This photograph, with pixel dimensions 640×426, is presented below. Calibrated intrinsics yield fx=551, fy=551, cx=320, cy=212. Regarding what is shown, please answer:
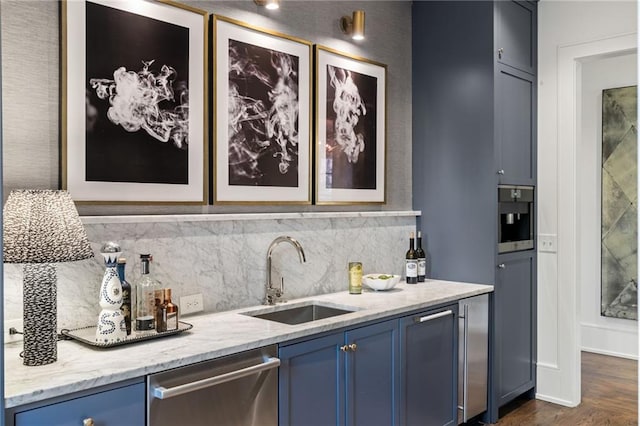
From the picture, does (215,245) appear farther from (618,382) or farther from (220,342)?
(618,382)

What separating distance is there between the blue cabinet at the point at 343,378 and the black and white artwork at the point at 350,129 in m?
1.03

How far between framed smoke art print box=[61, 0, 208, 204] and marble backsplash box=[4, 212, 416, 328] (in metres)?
0.16

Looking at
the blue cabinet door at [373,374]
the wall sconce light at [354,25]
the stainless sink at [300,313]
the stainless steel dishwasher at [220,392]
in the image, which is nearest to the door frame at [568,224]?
the wall sconce light at [354,25]

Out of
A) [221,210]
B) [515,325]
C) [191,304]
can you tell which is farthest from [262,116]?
[515,325]

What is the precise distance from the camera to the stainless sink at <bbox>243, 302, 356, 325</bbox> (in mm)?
2773

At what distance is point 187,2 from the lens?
2512 millimetres

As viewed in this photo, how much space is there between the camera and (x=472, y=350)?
3.25 meters

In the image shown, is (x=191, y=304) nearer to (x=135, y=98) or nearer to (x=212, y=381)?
(x=212, y=381)

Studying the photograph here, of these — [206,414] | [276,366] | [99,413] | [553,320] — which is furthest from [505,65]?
[99,413]

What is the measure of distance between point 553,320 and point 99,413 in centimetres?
312

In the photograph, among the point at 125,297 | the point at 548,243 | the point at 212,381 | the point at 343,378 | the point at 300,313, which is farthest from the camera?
the point at 548,243

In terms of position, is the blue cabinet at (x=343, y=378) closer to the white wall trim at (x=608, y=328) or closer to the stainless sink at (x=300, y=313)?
the stainless sink at (x=300, y=313)

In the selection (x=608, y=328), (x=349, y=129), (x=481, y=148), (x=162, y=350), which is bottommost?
(x=608, y=328)

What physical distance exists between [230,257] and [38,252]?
1.09 metres
